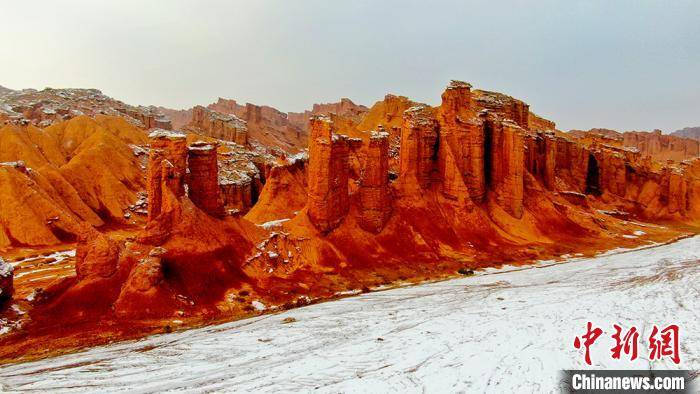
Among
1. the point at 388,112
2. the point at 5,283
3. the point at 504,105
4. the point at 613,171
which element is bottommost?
the point at 5,283

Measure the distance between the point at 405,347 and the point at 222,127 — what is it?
100 meters

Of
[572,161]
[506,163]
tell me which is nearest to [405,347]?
[506,163]

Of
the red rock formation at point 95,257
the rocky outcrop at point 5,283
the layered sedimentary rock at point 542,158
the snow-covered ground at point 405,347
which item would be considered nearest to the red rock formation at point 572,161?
the layered sedimentary rock at point 542,158

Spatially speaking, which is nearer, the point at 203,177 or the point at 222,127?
the point at 203,177

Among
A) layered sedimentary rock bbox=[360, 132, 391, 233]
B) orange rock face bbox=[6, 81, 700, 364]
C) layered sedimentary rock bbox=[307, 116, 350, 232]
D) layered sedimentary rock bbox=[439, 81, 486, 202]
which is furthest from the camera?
layered sedimentary rock bbox=[439, 81, 486, 202]

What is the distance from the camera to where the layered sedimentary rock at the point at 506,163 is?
4841 cm

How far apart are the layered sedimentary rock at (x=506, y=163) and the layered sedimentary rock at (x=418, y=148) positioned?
25.1 feet

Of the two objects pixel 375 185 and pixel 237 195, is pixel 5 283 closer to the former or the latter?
pixel 375 185

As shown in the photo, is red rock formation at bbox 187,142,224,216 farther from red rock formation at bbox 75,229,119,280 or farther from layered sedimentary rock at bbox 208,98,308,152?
layered sedimentary rock at bbox 208,98,308,152

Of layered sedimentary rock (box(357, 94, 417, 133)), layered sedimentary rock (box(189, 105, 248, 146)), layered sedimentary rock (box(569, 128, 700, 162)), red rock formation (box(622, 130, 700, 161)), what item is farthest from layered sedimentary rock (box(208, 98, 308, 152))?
red rock formation (box(622, 130, 700, 161))

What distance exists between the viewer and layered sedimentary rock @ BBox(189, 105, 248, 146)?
106750 millimetres

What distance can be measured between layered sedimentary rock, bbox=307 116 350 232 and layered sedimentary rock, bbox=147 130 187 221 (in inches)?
447

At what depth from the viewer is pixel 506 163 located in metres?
49.2

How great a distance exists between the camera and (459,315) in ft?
71.6
